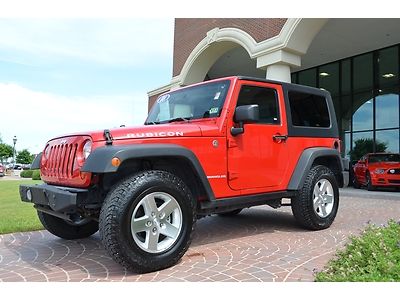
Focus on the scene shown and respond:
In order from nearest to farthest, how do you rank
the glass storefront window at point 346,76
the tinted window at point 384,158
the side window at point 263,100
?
1. the side window at point 263,100
2. the tinted window at point 384,158
3. the glass storefront window at point 346,76

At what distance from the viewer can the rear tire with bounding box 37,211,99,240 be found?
15.4 ft

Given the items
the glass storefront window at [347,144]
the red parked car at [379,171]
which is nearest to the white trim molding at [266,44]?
Answer: the red parked car at [379,171]

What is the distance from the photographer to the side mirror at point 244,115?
13.6 feet

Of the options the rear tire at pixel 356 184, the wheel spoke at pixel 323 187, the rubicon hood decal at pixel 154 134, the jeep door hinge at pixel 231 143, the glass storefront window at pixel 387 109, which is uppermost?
the glass storefront window at pixel 387 109

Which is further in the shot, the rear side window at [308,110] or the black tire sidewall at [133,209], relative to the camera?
the rear side window at [308,110]

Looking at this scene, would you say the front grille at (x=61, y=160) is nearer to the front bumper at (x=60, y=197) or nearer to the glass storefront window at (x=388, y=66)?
the front bumper at (x=60, y=197)

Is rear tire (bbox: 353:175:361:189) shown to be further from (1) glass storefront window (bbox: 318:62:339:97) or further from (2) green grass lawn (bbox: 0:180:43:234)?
(2) green grass lawn (bbox: 0:180:43:234)

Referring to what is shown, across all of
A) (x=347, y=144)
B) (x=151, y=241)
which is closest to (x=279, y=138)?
(x=151, y=241)

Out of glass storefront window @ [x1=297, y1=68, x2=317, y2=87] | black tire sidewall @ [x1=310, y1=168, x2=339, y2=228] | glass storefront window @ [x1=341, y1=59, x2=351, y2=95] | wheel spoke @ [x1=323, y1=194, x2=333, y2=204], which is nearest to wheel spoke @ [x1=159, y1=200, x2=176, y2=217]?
black tire sidewall @ [x1=310, y1=168, x2=339, y2=228]

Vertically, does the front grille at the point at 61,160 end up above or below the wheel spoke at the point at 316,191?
above

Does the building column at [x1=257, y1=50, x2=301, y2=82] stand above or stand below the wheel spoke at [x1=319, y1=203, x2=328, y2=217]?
above

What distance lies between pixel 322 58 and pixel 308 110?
13.7 m

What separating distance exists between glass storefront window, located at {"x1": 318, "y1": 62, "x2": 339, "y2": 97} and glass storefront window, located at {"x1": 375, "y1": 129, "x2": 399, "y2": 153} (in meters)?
3.24

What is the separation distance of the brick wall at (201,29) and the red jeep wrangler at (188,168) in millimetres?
7621
